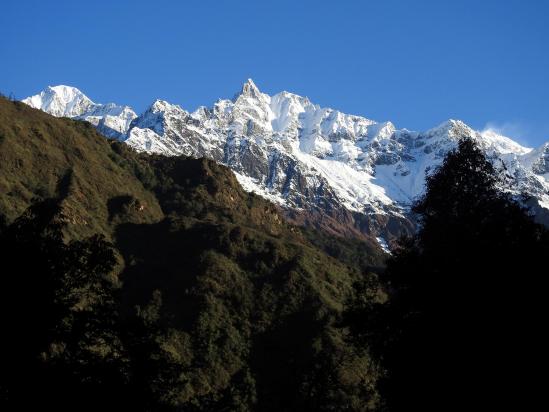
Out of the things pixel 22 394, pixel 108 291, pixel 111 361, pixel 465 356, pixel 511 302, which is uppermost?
pixel 511 302

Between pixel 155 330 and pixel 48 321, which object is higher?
pixel 155 330

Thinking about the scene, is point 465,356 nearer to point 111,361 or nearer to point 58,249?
point 111,361

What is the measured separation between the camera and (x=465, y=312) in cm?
3162

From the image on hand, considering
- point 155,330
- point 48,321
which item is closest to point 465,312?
point 155,330

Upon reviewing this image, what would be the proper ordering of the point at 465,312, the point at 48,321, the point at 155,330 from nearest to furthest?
the point at 48,321 < the point at 465,312 < the point at 155,330

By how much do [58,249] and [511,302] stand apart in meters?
20.6

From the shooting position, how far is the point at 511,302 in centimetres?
3047

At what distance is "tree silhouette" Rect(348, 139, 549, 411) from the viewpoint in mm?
30000

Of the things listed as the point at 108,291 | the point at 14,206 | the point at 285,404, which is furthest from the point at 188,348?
the point at 108,291

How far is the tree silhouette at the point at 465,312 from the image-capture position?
3000cm

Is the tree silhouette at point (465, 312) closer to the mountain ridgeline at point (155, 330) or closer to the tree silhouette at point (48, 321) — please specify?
the mountain ridgeline at point (155, 330)

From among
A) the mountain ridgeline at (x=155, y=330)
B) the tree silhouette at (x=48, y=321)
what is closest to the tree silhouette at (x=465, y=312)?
the mountain ridgeline at (x=155, y=330)

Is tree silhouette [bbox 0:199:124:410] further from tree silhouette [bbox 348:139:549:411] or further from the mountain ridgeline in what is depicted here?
tree silhouette [bbox 348:139:549:411]

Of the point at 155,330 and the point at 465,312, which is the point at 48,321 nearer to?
the point at 155,330
